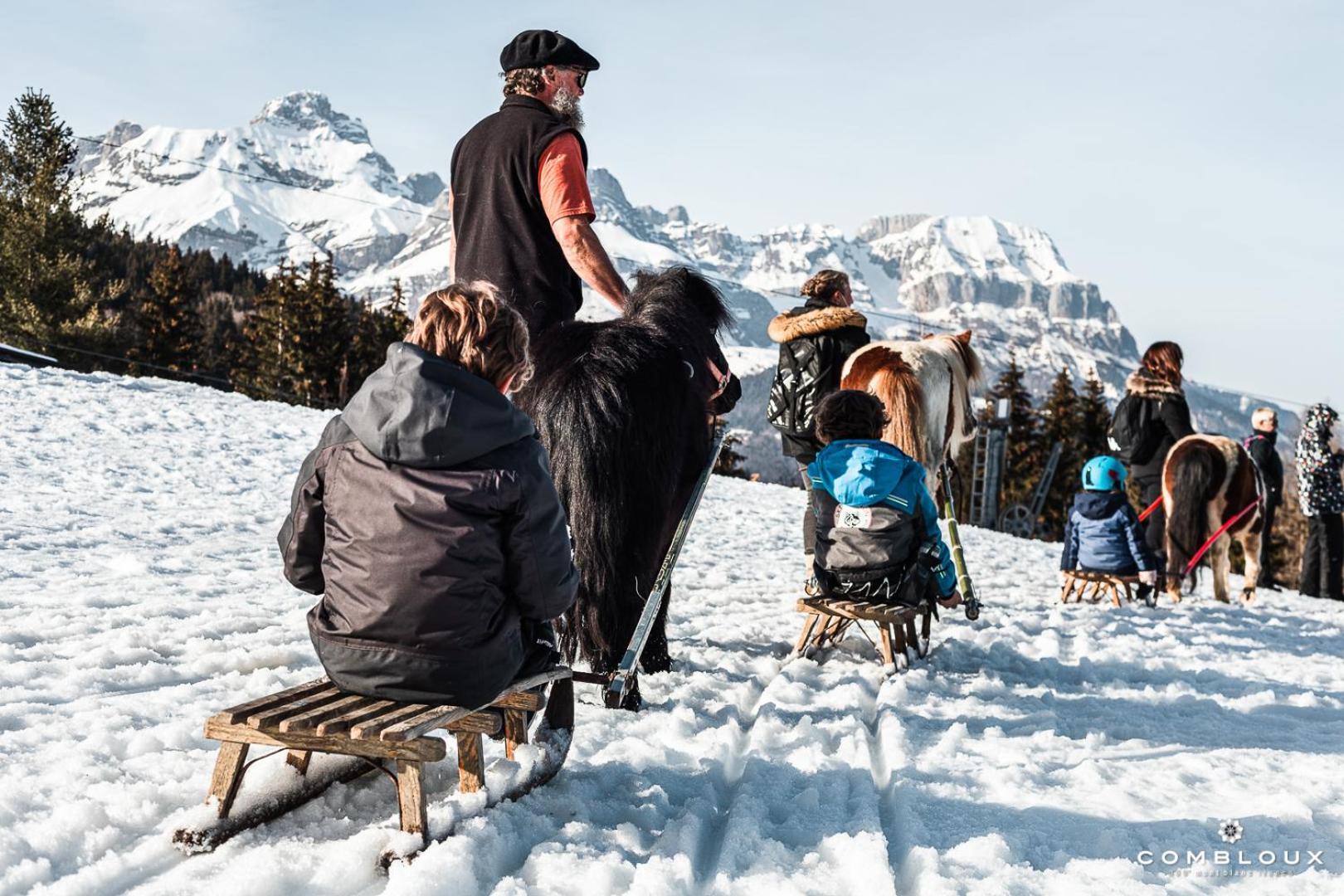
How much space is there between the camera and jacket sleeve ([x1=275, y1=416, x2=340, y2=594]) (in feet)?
8.29

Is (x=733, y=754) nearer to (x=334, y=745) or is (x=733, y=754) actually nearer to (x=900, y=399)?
(x=334, y=745)

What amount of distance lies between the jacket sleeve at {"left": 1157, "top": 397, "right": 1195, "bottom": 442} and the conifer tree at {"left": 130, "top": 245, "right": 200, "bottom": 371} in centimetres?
4552

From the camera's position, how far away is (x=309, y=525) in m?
2.60

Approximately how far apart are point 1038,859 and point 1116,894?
248 mm

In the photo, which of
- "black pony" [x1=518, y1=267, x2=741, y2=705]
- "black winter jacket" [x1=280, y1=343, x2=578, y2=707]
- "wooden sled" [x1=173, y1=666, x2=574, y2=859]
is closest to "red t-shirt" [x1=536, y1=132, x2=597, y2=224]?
"black pony" [x1=518, y1=267, x2=741, y2=705]

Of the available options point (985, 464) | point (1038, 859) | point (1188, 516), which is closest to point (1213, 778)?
point (1038, 859)

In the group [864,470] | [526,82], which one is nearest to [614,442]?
[526,82]

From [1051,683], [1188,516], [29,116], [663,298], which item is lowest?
[1051,683]

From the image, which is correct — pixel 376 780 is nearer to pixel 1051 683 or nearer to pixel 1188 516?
pixel 1051 683

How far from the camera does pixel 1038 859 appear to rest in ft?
8.87

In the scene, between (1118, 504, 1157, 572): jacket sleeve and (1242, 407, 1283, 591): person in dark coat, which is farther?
(1242, 407, 1283, 591): person in dark coat

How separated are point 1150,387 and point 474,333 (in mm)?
7947

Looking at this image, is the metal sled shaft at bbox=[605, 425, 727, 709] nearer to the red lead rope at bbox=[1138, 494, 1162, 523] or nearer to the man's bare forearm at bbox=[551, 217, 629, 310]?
the man's bare forearm at bbox=[551, 217, 629, 310]

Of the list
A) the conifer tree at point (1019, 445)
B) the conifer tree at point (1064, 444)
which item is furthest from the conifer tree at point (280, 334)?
the conifer tree at point (1064, 444)
